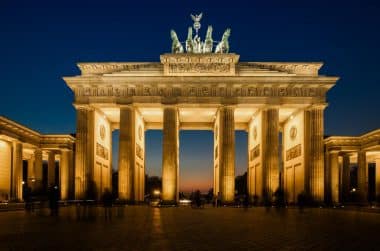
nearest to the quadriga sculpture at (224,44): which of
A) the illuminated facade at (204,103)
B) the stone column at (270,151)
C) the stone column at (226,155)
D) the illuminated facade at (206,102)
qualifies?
the illuminated facade at (204,103)

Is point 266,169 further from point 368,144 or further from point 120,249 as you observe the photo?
point 120,249

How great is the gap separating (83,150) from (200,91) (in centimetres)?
1430

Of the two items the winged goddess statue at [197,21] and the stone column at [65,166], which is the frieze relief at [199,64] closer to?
the winged goddess statue at [197,21]

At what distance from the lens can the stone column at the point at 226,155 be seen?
141ft

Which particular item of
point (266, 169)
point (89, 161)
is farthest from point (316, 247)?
point (89, 161)

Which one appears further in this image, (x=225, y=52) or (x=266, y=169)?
(x=225, y=52)

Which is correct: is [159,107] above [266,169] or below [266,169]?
above

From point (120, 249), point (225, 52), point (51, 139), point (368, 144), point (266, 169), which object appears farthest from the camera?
point (51, 139)

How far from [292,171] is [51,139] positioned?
33.2 meters

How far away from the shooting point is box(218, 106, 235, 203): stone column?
42906 millimetres

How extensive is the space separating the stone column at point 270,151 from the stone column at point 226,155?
354 cm

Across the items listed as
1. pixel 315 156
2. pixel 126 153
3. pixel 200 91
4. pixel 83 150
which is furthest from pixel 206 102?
pixel 83 150

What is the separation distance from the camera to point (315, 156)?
43.4m

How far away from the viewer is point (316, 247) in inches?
407
